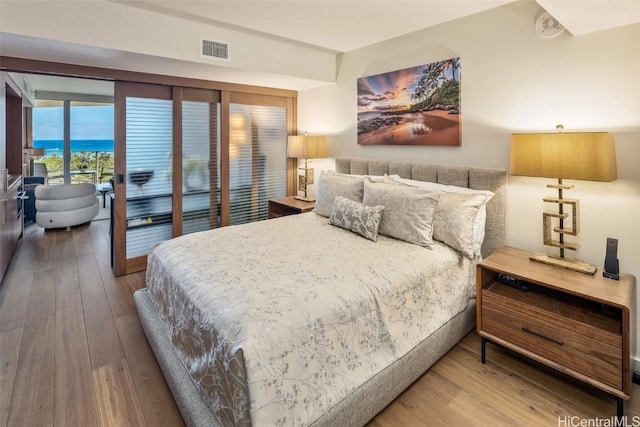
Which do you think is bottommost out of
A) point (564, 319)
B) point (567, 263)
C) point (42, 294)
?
point (42, 294)

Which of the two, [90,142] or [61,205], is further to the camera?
[90,142]

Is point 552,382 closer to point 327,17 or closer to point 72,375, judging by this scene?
point 72,375

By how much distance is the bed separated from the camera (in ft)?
4.66

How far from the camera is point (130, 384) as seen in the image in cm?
205

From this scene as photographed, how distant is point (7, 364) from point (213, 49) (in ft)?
9.15

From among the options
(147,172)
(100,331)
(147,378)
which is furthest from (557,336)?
(147,172)

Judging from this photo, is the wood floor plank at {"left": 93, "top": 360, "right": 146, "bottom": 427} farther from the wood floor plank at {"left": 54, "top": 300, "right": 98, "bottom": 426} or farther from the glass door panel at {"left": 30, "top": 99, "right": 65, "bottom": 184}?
the glass door panel at {"left": 30, "top": 99, "right": 65, "bottom": 184}

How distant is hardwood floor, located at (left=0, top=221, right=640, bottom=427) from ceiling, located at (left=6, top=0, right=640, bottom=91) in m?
2.11

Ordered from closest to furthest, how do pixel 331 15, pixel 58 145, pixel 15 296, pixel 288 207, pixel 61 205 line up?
pixel 331 15 → pixel 15 296 → pixel 288 207 → pixel 61 205 → pixel 58 145

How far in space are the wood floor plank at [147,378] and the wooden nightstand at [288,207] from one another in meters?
1.93

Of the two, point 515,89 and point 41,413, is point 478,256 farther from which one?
point 41,413

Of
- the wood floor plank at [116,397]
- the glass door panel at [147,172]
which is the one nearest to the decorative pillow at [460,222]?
the wood floor plank at [116,397]

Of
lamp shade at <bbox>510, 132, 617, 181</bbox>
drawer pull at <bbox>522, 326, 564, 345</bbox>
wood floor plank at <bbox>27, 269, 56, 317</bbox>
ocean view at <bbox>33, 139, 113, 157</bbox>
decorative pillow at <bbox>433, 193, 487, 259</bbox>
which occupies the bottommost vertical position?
wood floor plank at <bbox>27, 269, 56, 317</bbox>

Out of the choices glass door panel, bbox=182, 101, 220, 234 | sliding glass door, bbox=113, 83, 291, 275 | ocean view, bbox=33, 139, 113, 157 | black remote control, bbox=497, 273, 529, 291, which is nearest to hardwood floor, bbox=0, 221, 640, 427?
black remote control, bbox=497, 273, 529, 291
